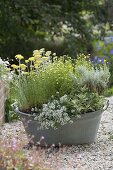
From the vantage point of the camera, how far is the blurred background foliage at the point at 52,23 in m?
9.02

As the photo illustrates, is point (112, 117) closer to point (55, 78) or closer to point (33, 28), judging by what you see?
point (55, 78)

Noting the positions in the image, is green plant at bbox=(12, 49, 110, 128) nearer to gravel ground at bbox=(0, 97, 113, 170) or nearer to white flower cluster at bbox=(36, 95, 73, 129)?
white flower cluster at bbox=(36, 95, 73, 129)

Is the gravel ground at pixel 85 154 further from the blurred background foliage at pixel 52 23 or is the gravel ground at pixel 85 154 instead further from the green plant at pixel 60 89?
the blurred background foliage at pixel 52 23

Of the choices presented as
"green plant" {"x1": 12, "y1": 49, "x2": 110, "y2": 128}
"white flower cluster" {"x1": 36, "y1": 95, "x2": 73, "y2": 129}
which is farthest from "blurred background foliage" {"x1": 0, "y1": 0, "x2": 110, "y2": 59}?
"white flower cluster" {"x1": 36, "y1": 95, "x2": 73, "y2": 129}

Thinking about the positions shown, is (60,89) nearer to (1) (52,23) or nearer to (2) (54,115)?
(2) (54,115)

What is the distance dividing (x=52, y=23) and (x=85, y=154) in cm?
490

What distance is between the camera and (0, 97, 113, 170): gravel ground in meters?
4.33

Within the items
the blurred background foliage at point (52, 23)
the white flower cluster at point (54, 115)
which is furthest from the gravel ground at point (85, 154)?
the blurred background foliage at point (52, 23)

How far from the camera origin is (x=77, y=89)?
5.02m

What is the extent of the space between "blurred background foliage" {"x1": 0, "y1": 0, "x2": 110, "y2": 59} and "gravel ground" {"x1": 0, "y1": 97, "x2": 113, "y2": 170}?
3.90m

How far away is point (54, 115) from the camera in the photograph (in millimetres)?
4723

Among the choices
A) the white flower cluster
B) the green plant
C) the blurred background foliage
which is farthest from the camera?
the blurred background foliage

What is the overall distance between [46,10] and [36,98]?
14.1 ft

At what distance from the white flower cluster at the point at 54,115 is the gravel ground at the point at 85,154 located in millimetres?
252
